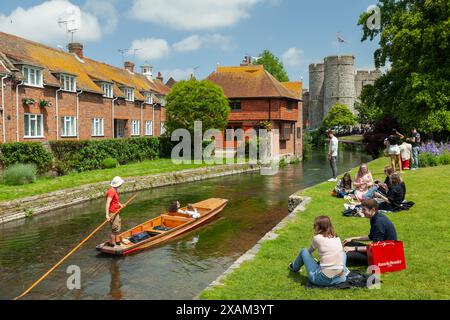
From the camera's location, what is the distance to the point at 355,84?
94875mm

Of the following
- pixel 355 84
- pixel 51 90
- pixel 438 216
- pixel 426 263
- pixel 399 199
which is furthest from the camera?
pixel 355 84

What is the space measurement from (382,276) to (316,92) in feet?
303

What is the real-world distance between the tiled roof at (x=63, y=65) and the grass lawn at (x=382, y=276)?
894 inches

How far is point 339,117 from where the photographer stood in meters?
83.4

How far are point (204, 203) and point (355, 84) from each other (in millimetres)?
83516

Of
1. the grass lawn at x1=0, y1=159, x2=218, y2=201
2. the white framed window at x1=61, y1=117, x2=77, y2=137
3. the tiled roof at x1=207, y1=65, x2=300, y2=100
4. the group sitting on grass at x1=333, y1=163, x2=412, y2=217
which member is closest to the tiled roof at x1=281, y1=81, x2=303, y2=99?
the tiled roof at x1=207, y1=65, x2=300, y2=100

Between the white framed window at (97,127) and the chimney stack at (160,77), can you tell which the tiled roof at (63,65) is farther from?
the chimney stack at (160,77)

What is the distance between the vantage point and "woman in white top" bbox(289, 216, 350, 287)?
7770 millimetres

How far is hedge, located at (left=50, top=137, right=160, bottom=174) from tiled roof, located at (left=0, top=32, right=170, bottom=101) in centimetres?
528

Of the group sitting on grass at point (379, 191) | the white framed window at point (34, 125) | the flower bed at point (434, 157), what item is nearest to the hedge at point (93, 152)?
the white framed window at point (34, 125)

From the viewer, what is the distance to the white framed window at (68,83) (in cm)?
3159
